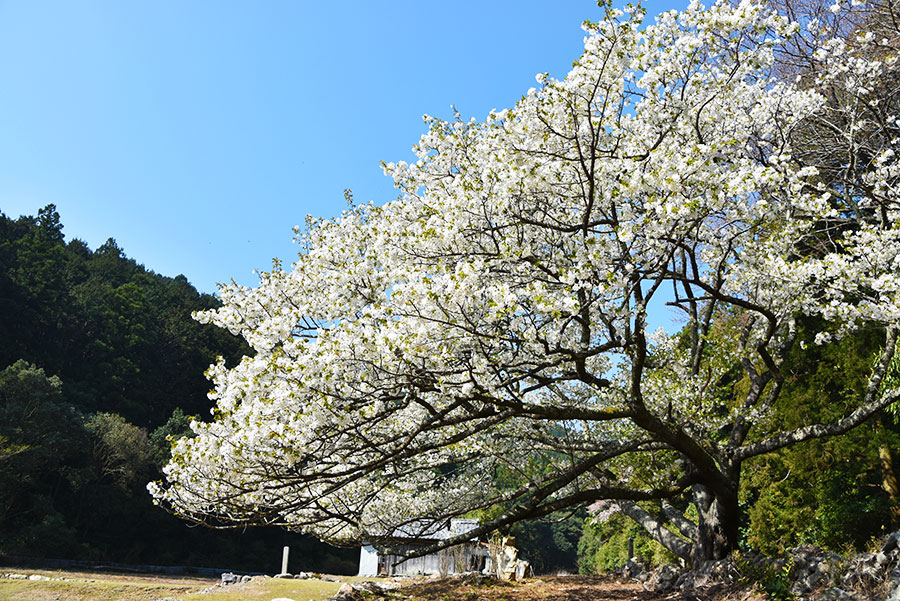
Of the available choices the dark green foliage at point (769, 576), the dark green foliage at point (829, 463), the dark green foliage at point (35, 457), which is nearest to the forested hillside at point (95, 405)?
the dark green foliage at point (35, 457)

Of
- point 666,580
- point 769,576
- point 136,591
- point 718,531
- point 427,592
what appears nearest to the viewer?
point 769,576

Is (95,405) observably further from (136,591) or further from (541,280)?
(541,280)

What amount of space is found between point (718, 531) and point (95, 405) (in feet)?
138

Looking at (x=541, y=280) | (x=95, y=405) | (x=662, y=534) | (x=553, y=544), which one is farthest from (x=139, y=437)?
(x=553, y=544)

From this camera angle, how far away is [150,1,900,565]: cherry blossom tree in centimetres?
514

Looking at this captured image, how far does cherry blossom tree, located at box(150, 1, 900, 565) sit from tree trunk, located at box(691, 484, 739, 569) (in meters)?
0.07

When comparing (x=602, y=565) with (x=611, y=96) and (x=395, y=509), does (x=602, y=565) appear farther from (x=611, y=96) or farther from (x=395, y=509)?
(x=611, y=96)

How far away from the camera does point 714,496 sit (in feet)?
30.7

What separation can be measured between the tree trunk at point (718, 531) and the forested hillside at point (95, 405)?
96.2 ft

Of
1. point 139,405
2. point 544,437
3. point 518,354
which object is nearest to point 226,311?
point 518,354

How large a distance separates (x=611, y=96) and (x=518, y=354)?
270cm

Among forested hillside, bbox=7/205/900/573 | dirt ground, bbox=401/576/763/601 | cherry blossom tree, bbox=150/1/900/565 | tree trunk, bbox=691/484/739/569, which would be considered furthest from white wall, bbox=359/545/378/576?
tree trunk, bbox=691/484/739/569

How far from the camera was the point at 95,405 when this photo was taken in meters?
39.8

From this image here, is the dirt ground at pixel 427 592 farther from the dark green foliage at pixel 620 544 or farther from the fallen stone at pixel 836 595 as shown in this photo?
the dark green foliage at pixel 620 544
